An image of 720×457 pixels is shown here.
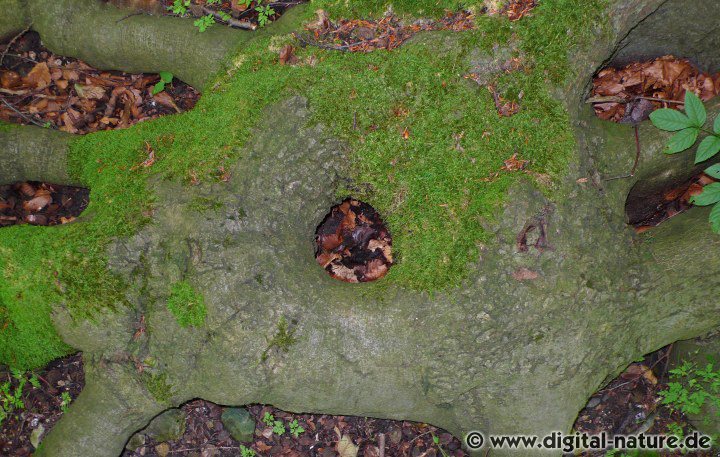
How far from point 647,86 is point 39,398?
18.7 feet

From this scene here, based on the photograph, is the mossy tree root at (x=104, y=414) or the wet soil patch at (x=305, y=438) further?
the wet soil patch at (x=305, y=438)

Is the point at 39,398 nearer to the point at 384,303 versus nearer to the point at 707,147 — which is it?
the point at 384,303

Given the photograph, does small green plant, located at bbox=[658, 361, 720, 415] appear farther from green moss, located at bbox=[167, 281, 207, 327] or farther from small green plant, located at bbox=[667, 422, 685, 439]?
green moss, located at bbox=[167, 281, 207, 327]

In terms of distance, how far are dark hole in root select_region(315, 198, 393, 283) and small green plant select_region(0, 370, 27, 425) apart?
2.77 metres

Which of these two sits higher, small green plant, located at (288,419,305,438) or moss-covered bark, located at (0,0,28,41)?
moss-covered bark, located at (0,0,28,41)

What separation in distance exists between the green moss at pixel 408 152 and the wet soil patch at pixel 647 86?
1189 mm

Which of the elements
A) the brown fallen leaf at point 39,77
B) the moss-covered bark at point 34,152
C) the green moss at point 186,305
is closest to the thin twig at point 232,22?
the moss-covered bark at point 34,152

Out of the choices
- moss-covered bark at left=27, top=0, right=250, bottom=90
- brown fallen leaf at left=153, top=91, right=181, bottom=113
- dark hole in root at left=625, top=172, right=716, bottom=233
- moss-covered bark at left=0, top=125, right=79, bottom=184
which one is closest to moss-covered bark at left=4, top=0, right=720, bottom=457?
dark hole in root at left=625, top=172, right=716, bottom=233

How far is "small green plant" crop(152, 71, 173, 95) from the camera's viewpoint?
432 centimetres

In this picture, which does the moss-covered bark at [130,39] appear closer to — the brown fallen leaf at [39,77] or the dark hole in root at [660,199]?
the brown fallen leaf at [39,77]

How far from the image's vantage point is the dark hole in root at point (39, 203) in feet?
14.0

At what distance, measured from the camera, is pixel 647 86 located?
400 centimetres

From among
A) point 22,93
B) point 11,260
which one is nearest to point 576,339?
point 11,260

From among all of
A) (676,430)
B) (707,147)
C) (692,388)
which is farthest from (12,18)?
(676,430)
